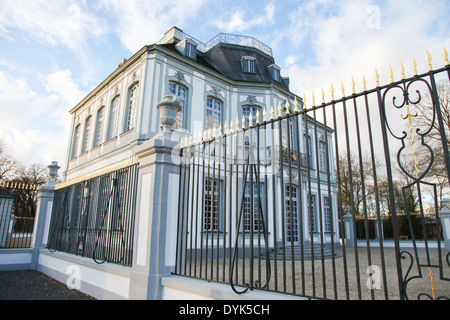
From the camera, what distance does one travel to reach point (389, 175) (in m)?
2.22

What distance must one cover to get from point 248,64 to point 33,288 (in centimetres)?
1382

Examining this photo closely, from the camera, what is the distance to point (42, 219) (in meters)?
8.28

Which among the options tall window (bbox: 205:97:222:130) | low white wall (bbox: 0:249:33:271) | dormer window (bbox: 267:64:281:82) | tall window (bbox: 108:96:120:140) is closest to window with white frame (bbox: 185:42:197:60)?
tall window (bbox: 205:97:222:130)

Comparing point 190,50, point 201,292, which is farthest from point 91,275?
point 190,50

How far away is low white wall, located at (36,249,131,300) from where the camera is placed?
4336 mm

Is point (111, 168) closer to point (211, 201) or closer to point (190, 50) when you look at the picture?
point (211, 201)

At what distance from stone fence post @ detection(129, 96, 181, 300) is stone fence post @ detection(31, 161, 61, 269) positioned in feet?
18.3

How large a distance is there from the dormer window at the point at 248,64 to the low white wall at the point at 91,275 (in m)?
12.6

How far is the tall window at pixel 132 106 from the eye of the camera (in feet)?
40.2
